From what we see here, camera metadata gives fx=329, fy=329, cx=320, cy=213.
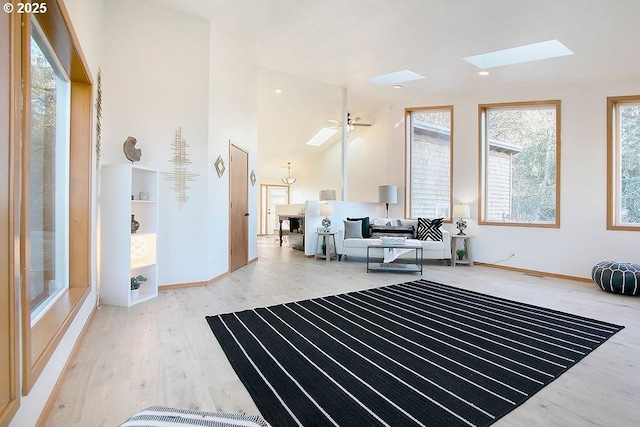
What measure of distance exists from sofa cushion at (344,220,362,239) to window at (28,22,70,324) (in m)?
4.43

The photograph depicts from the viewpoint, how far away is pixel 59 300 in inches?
93.3

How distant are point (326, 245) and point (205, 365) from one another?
170 inches

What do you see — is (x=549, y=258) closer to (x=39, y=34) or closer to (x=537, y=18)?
(x=537, y=18)

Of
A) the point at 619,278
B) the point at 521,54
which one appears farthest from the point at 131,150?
the point at 619,278

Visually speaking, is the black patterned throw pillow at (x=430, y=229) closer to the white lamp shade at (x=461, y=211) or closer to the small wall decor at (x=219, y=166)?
the white lamp shade at (x=461, y=211)

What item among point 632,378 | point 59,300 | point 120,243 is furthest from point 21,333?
point 632,378

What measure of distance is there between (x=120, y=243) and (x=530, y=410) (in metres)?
3.51

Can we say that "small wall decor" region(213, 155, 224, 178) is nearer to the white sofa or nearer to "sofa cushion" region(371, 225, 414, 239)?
the white sofa

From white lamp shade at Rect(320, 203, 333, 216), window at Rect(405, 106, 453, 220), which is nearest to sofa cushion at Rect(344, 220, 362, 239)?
white lamp shade at Rect(320, 203, 333, 216)

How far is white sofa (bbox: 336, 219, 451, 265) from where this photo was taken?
5.78 m

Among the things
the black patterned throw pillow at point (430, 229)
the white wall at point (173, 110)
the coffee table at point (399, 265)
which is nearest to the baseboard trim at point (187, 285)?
the white wall at point (173, 110)

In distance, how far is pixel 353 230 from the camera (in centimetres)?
628

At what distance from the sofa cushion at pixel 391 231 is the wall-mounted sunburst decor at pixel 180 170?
12.0 feet

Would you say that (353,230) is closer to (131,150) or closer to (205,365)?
(131,150)
